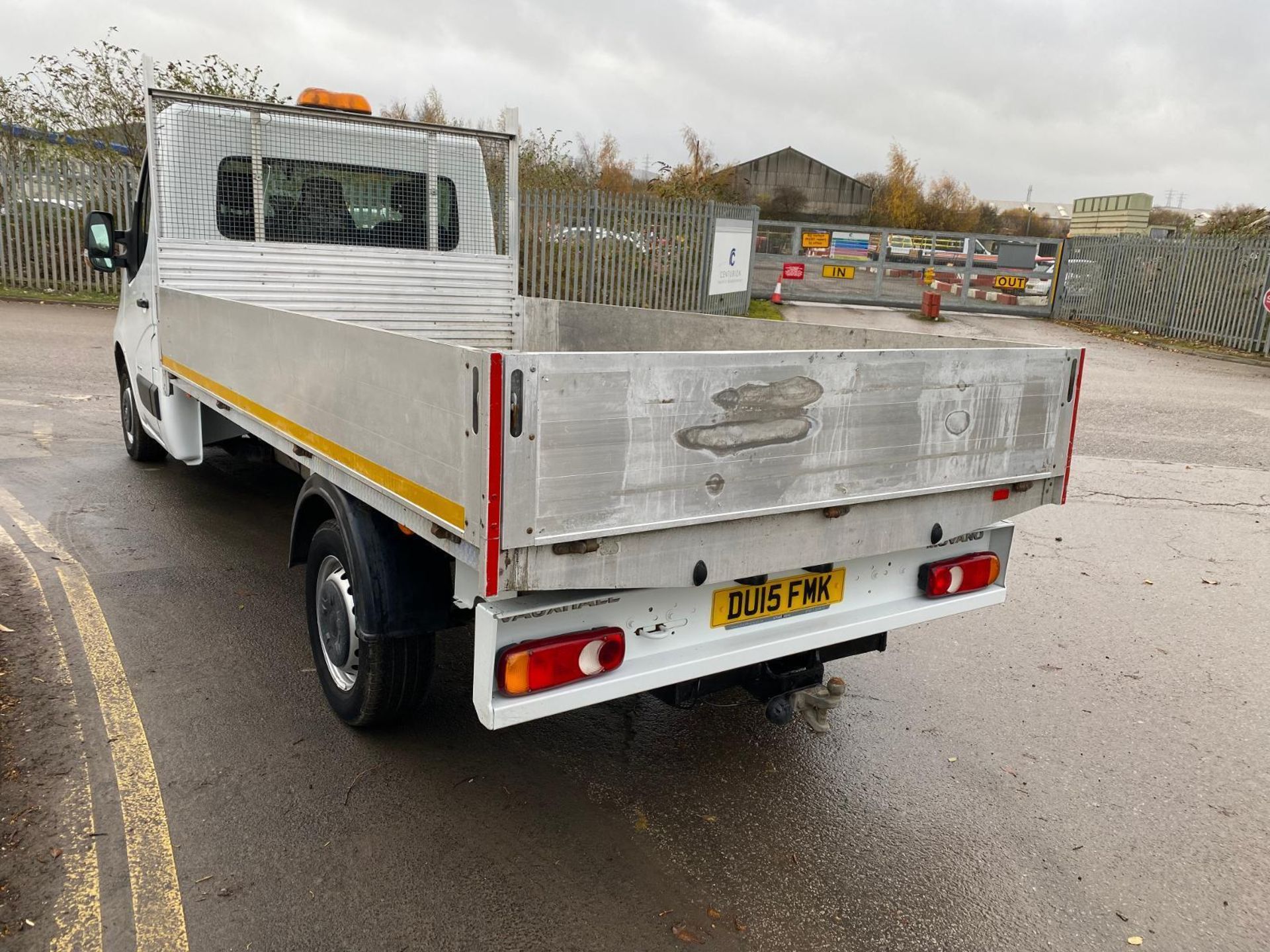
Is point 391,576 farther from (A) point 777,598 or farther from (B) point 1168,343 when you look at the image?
(B) point 1168,343

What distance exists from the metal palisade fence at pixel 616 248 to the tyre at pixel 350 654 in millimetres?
13235

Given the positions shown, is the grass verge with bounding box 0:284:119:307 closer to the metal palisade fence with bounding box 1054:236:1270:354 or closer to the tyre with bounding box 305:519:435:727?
the tyre with bounding box 305:519:435:727

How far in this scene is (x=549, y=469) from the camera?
246 centimetres

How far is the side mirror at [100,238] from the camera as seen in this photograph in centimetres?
606

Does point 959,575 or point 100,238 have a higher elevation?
point 100,238

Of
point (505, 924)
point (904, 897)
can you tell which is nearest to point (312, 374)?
point (505, 924)

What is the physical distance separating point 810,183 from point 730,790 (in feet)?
163

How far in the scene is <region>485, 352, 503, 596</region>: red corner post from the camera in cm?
234

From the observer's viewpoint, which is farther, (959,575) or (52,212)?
(52,212)

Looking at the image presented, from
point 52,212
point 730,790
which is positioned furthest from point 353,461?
point 52,212

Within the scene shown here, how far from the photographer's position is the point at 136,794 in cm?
320

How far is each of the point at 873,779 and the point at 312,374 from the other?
2473mm

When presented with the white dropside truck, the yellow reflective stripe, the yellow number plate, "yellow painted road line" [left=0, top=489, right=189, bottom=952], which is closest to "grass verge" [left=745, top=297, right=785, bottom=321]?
the white dropside truck

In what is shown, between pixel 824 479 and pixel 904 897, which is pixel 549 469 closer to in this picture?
pixel 824 479
